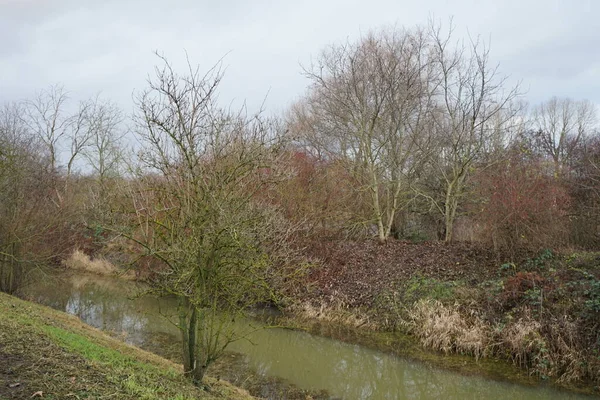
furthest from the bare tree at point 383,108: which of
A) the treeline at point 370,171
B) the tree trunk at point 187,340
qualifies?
→ the tree trunk at point 187,340

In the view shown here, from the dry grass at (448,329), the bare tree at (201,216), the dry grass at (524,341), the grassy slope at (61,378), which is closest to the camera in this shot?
the grassy slope at (61,378)

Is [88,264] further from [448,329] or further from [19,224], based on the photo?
[448,329]

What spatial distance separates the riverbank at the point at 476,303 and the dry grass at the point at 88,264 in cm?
1153

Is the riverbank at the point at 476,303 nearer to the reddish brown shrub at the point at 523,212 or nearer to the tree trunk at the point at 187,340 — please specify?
the reddish brown shrub at the point at 523,212

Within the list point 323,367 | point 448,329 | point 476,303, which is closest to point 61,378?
point 323,367

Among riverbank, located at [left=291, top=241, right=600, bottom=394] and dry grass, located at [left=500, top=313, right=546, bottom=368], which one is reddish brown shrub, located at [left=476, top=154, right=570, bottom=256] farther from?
dry grass, located at [left=500, top=313, right=546, bottom=368]

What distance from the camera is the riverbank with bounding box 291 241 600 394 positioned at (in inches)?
398

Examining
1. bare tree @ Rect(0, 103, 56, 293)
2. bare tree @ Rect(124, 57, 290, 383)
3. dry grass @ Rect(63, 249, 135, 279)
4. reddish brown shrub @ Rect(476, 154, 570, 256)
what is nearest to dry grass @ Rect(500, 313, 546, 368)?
reddish brown shrub @ Rect(476, 154, 570, 256)

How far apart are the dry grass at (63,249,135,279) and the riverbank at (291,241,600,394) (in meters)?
11.5

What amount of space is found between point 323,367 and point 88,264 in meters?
17.3

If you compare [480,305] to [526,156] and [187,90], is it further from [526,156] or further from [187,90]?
[187,90]

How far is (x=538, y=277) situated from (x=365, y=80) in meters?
11.7

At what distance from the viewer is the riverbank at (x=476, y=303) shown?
10109mm

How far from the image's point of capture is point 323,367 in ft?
36.8
